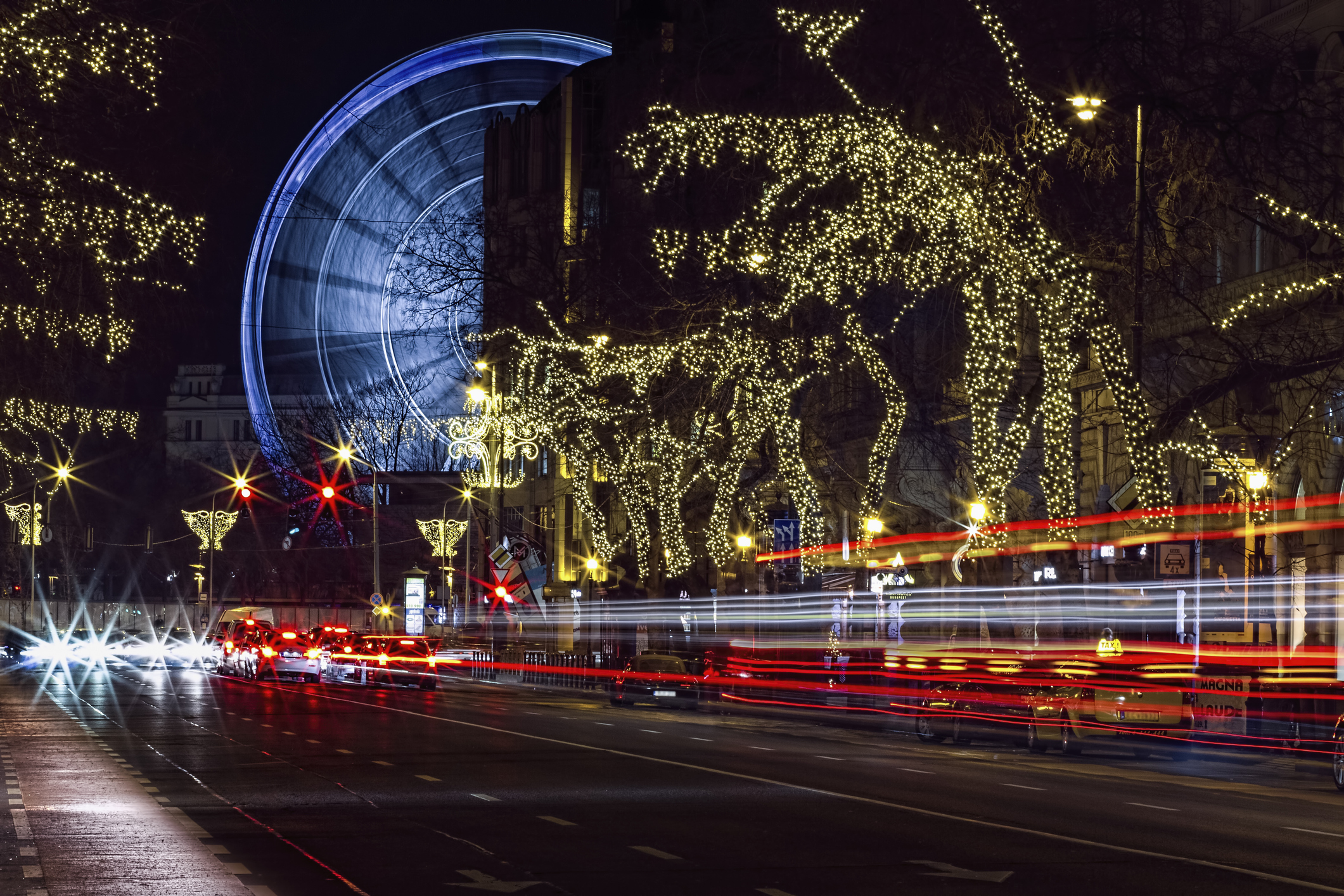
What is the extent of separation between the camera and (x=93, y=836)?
14.1 meters

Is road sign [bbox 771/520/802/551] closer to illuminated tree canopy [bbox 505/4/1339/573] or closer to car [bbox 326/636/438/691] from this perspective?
illuminated tree canopy [bbox 505/4/1339/573]

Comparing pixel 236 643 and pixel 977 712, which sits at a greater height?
pixel 977 712

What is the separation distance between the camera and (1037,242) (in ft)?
91.1

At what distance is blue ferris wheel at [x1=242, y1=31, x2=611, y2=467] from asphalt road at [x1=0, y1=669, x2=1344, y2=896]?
132 ft

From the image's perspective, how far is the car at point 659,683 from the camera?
40125mm

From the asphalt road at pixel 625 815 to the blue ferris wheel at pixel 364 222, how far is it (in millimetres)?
40205

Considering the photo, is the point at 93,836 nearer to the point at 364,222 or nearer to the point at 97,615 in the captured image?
the point at 364,222

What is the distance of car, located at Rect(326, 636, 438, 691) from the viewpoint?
47156 millimetres

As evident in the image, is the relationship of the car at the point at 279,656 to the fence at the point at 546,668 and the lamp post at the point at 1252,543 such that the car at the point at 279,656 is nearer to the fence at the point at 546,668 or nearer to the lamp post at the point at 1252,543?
the fence at the point at 546,668

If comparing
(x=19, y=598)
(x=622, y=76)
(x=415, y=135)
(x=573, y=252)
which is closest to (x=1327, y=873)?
(x=573, y=252)

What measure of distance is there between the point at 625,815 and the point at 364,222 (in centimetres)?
5673

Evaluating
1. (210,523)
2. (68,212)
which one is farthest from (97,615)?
(68,212)

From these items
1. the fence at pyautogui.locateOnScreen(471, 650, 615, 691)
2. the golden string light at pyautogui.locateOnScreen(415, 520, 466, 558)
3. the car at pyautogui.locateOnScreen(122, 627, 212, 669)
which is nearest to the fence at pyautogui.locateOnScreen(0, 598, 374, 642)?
the car at pyautogui.locateOnScreen(122, 627, 212, 669)

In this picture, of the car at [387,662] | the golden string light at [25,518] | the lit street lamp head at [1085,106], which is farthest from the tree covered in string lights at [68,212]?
the golden string light at [25,518]
